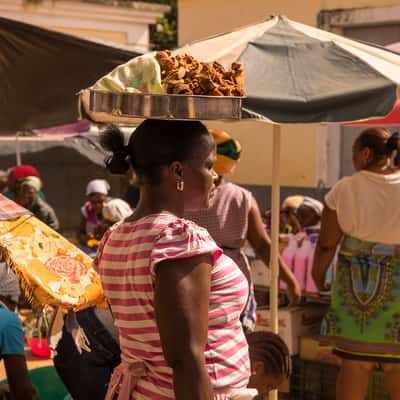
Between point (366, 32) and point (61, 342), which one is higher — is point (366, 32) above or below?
above

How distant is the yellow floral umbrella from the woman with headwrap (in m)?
1.40

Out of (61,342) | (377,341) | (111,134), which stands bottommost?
(377,341)

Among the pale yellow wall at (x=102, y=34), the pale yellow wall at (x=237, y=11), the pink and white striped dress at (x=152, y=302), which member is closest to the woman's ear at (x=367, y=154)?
the pink and white striped dress at (x=152, y=302)

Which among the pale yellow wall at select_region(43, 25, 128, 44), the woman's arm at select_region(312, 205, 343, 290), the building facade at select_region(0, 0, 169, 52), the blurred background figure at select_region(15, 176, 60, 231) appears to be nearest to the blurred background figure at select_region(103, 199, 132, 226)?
the blurred background figure at select_region(15, 176, 60, 231)

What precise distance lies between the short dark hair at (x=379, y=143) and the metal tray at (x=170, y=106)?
2413 millimetres

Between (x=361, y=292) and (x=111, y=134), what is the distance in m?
2.54

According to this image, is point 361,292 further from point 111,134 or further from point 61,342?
point 111,134

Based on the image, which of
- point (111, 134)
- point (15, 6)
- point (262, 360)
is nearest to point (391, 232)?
point (262, 360)

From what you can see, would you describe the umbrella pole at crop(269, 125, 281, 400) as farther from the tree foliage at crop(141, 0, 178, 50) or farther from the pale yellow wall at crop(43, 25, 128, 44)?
the tree foliage at crop(141, 0, 178, 50)

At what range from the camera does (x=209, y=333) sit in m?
2.63

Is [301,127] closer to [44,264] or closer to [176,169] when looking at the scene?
[44,264]

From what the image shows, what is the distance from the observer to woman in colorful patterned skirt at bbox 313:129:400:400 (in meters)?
4.94

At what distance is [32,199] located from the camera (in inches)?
351

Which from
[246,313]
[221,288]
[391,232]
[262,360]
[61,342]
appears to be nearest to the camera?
[221,288]
